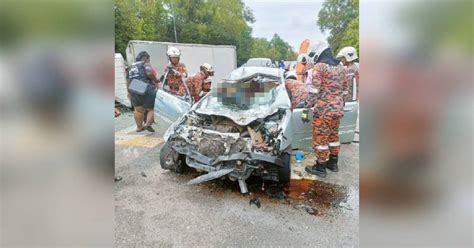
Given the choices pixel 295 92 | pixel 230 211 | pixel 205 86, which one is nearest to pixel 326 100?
pixel 295 92

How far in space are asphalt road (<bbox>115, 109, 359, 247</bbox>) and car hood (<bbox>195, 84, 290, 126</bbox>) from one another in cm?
74

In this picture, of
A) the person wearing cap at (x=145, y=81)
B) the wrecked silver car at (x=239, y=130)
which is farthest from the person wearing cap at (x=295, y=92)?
the person wearing cap at (x=145, y=81)

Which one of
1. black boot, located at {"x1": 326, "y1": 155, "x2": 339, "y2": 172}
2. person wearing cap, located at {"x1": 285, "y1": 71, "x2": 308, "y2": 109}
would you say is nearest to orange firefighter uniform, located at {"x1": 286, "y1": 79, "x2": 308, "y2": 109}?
person wearing cap, located at {"x1": 285, "y1": 71, "x2": 308, "y2": 109}

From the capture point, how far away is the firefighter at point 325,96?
2.95 metres

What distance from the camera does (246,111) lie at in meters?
3.05

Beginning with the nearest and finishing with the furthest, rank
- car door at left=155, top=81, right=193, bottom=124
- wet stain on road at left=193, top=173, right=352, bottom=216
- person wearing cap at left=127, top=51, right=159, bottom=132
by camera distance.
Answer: wet stain on road at left=193, top=173, right=352, bottom=216, car door at left=155, top=81, right=193, bottom=124, person wearing cap at left=127, top=51, right=159, bottom=132

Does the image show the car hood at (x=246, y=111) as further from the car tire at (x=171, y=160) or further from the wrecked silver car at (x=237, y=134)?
the car tire at (x=171, y=160)

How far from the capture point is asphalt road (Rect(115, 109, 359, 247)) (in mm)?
2023

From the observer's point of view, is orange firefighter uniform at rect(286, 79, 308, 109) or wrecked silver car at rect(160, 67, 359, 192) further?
orange firefighter uniform at rect(286, 79, 308, 109)

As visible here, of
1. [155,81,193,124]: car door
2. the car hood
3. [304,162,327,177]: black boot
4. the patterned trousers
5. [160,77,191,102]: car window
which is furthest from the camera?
[160,77,191,102]: car window

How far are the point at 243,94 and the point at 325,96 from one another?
963mm

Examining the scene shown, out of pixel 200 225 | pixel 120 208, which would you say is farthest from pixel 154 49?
pixel 200 225

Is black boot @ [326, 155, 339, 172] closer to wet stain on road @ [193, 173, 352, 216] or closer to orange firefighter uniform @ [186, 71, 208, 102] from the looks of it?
wet stain on road @ [193, 173, 352, 216]
